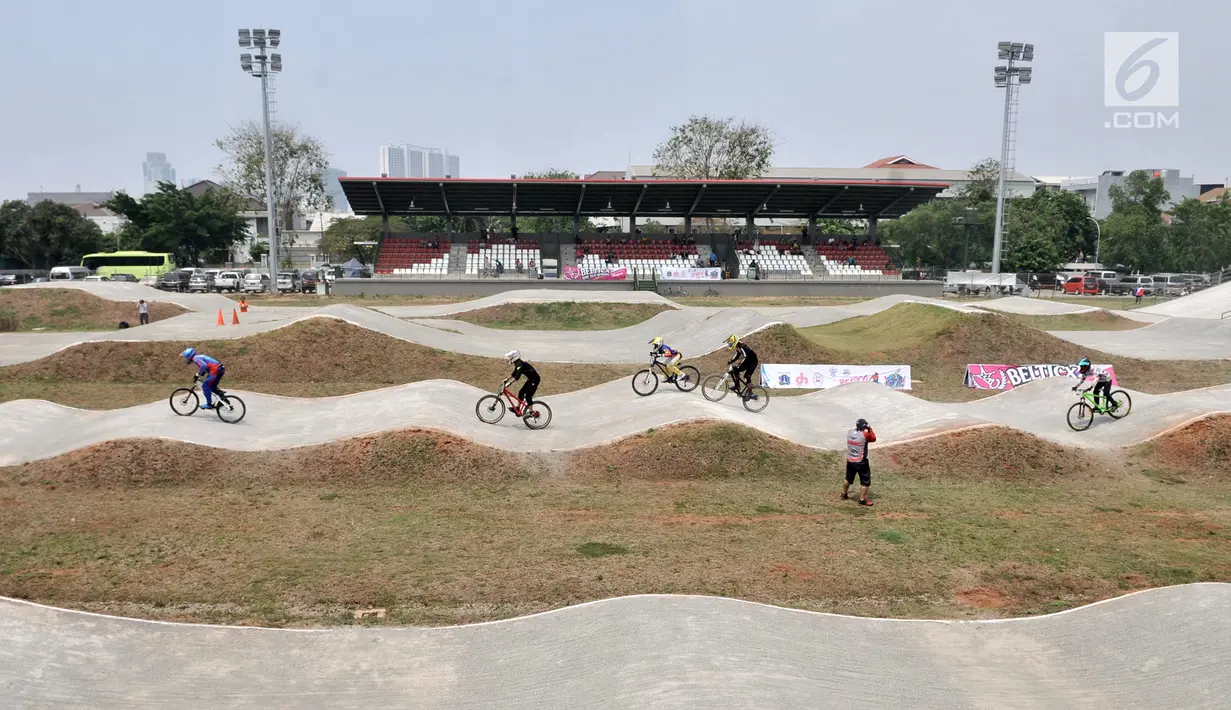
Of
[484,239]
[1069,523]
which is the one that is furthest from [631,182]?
[1069,523]

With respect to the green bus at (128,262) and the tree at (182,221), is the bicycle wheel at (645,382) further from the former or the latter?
the tree at (182,221)

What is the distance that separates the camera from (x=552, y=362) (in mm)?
31547

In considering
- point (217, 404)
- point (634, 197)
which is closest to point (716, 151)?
point (634, 197)

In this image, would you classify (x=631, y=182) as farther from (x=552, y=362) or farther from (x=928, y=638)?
(x=928, y=638)

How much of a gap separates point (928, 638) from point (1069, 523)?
6.35 metres

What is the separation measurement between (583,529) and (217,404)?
10.6 metres

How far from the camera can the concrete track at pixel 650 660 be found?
327 inches

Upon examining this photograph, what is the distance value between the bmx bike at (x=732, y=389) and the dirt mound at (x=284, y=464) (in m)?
7.38

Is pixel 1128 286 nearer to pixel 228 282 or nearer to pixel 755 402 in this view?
pixel 755 402

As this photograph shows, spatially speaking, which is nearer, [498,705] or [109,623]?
[498,705]

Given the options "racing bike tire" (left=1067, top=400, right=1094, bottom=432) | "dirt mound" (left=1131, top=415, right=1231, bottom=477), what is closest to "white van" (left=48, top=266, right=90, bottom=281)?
"racing bike tire" (left=1067, top=400, right=1094, bottom=432)

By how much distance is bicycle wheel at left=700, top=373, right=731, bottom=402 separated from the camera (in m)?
22.5

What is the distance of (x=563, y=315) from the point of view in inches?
1757

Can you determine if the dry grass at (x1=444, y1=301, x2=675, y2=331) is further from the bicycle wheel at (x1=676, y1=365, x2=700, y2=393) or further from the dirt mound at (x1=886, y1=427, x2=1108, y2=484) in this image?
the dirt mound at (x1=886, y1=427, x2=1108, y2=484)
